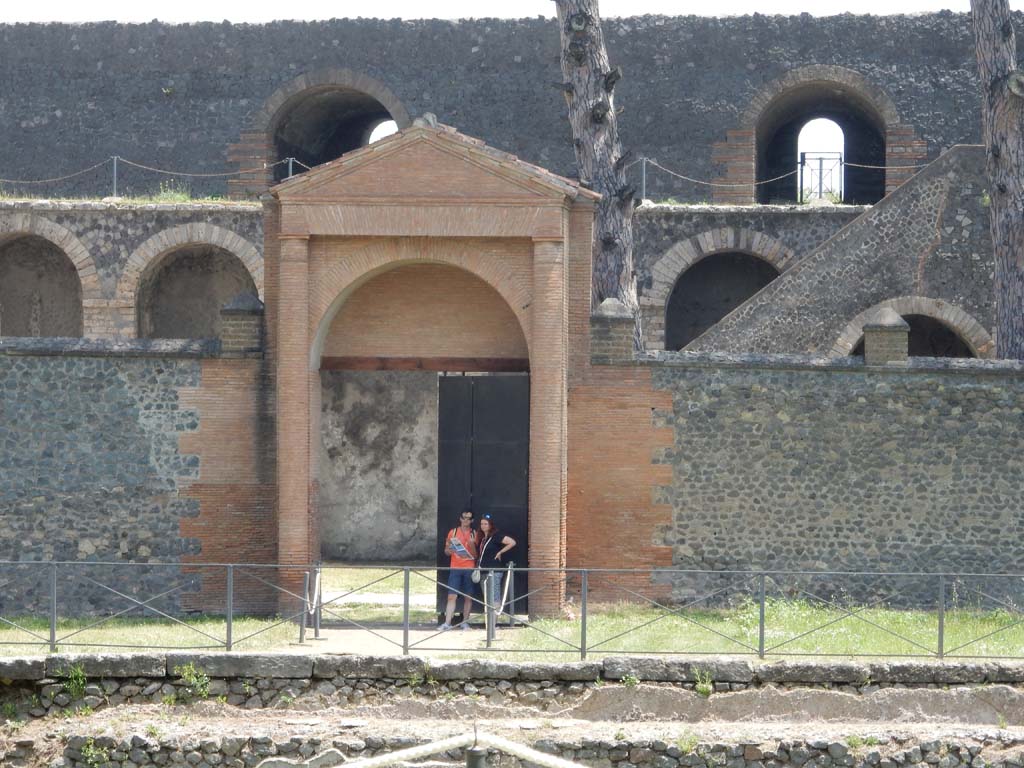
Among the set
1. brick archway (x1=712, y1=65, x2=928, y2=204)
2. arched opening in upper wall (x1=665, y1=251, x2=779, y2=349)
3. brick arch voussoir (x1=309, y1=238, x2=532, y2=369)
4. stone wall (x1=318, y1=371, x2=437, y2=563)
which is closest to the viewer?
brick arch voussoir (x1=309, y1=238, x2=532, y2=369)

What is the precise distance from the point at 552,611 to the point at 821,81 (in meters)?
12.3

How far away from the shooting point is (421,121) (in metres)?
16.3

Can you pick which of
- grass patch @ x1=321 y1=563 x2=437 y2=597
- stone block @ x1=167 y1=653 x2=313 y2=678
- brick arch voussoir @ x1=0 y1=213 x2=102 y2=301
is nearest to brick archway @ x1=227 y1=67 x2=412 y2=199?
brick arch voussoir @ x1=0 y1=213 x2=102 y2=301

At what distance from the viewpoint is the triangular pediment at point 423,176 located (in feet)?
53.4

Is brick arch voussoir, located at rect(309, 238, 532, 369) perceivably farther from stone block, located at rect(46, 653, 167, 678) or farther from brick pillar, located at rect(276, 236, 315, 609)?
stone block, located at rect(46, 653, 167, 678)

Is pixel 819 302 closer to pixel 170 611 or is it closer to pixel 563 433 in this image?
pixel 563 433

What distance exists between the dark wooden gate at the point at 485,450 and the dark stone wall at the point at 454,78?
9.24 metres

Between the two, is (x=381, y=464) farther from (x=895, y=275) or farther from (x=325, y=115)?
(x=325, y=115)

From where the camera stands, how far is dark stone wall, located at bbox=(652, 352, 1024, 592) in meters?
16.9

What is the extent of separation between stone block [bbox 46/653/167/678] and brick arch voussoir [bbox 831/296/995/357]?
33.7 ft

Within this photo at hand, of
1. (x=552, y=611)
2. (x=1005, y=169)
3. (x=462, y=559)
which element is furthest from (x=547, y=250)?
(x=1005, y=169)

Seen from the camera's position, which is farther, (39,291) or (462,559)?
(39,291)

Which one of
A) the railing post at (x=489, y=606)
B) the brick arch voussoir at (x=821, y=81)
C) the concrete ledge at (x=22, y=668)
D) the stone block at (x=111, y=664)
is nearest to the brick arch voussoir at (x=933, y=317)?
the brick arch voussoir at (x=821, y=81)

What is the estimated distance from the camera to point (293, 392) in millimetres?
16438
